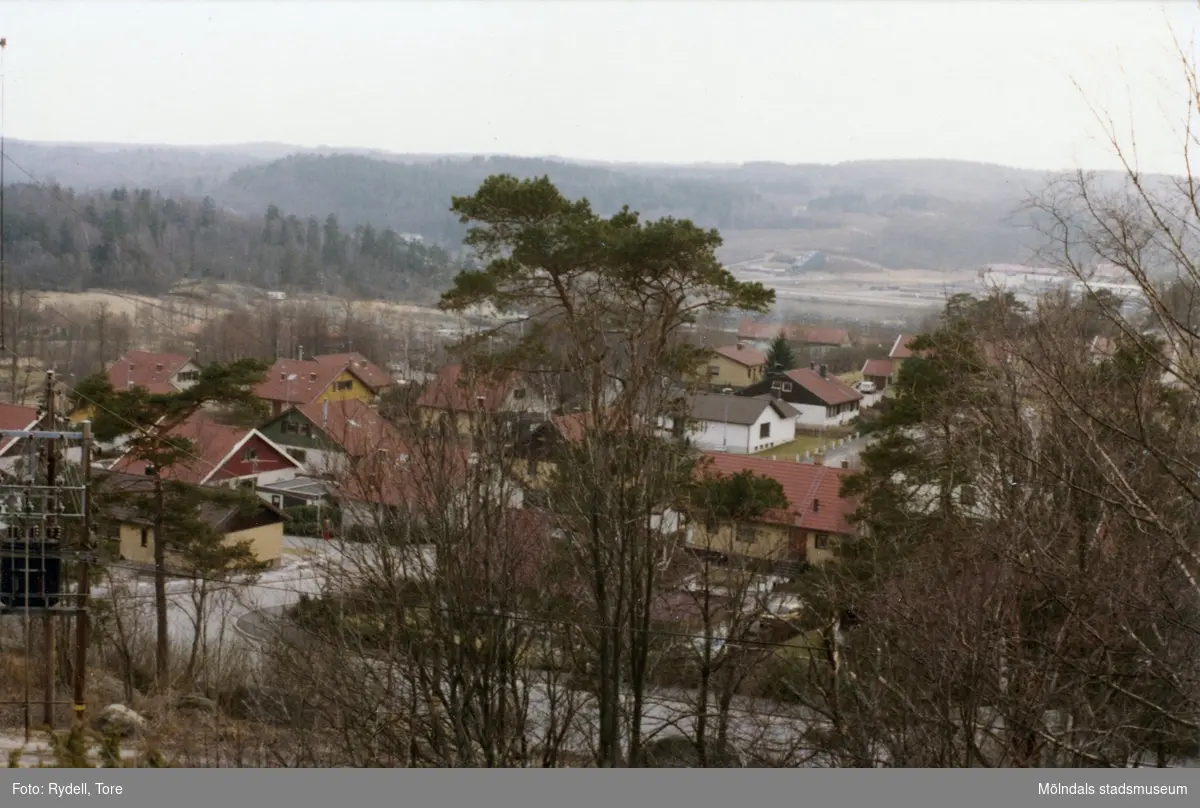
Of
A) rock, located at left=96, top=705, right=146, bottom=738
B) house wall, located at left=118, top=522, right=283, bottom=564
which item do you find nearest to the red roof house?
house wall, located at left=118, top=522, right=283, bottom=564

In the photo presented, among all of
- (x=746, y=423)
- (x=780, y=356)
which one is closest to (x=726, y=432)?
(x=746, y=423)

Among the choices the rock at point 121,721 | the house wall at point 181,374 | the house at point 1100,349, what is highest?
the house at point 1100,349

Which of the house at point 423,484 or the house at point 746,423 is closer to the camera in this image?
the house at point 423,484

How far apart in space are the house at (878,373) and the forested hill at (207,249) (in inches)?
152

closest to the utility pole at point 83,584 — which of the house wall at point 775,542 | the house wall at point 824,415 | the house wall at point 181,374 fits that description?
the house wall at point 181,374

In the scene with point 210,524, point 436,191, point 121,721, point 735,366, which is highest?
point 436,191

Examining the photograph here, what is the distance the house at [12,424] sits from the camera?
19.9ft

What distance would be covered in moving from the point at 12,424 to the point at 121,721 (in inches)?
75.2

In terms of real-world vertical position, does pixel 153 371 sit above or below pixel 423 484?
above

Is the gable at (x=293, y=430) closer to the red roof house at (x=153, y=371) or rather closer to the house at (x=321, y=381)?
the house at (x=321, y=381)

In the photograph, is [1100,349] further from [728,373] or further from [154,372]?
[154,372]

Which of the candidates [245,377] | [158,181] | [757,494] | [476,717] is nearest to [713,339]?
[757,494]

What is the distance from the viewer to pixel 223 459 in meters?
7.69

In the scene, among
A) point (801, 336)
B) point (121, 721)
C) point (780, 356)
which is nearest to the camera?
point (121, 721)
